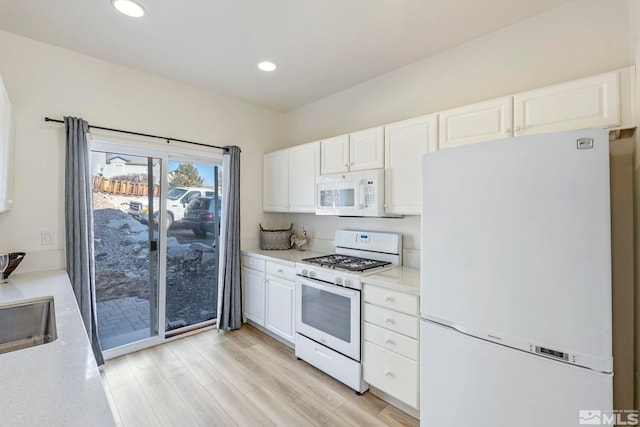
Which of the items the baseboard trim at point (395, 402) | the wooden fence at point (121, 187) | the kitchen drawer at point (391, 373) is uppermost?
the wooden fence at point (121, 187)

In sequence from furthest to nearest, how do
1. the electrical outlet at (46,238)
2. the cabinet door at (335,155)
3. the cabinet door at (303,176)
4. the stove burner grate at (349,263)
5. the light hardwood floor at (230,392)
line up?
the cabinet door at (303,176)
the cabinet door at (335,155)
the stove burner grate at (349,263)
the electrical outlet at (46,238)
the light hardwood floor at (230,392)

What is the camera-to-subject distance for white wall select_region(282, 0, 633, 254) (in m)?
1.79

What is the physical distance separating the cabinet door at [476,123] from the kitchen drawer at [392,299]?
1.16m

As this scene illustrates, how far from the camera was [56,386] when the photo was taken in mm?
830

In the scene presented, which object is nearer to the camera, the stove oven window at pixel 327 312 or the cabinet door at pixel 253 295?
the stove oven window at pixel 327 312

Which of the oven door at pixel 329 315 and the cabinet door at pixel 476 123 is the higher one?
the cabinet door at pixel 476 123

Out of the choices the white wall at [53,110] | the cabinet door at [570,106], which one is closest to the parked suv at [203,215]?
the white wall at [53,110]

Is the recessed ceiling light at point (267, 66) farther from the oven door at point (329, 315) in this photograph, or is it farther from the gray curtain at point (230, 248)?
the oven door at point (329, 315)

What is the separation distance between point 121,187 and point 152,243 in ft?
2.06

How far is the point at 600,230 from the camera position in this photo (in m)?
1.18

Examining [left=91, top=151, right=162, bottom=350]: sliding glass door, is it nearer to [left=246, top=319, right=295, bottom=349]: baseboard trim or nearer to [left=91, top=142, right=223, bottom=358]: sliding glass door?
[left=91, top=142, right=223, bottom=358]: sliding glass door

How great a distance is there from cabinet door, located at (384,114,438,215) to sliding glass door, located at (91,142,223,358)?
6.64 feet

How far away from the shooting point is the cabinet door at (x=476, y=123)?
188 cm

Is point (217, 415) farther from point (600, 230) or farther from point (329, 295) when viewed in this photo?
point (600, 230)
